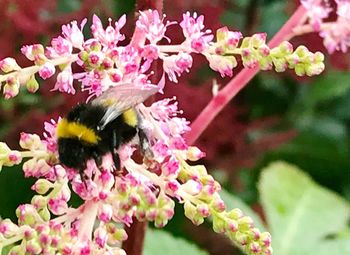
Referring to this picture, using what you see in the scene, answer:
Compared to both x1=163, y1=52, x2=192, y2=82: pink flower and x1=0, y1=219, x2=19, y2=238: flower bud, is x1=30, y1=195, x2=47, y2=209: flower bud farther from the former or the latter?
x1=163, y1=52, x2=192, y2=82: pink flower

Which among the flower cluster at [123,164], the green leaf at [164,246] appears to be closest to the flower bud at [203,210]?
the flower cluster at [123,164]

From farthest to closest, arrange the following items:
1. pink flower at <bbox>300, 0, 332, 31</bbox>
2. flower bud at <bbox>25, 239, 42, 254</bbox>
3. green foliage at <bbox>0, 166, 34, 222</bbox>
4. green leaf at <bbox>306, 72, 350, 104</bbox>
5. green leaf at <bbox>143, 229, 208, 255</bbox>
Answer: green leaf at <bbox>306, 72, 350, 104</bbox>
green foliage at <bbox>0, 166, 34, 222</bbox>
green leaf at <bbox>143, 229, 208, 255</bbox>
pink flower at <bbox>300, 0, 332, 31</bbox>
flower bud at <bbox>25, 239, 42, 254</bbox>

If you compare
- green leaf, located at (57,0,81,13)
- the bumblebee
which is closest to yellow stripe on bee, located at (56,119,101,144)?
the bumblebee

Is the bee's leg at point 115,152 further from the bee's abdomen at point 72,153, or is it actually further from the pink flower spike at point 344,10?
the pink flower spike at point 344,10

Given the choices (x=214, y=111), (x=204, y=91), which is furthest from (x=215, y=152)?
(x=214, y=111)

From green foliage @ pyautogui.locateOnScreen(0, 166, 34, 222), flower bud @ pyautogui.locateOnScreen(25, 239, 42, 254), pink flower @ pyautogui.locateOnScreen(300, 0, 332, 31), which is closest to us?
flower bud @ pyautogui.locateOnScreen(25, 239, 42, 254)

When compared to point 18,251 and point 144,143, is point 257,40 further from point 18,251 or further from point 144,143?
point 18,251

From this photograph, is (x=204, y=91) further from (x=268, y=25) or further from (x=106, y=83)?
(x=106, y=83)

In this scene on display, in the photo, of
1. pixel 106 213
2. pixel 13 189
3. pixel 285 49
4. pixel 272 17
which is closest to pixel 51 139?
pixel 106 213
